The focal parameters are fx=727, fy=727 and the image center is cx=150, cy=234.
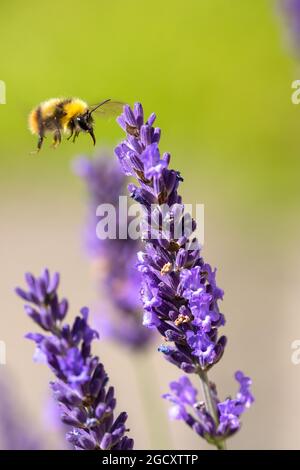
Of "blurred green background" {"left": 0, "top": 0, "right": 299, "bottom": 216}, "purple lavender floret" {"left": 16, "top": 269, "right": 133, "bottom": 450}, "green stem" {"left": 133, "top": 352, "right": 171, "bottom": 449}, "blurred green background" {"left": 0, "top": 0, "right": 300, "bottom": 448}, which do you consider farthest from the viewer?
"blurred green background" {"left": 0, "top": 0, "right": 299, "bottom": 216}

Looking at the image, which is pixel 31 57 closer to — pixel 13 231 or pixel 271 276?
pixel 13 231

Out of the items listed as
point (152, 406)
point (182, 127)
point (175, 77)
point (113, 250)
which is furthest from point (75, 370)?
point (175, 77)

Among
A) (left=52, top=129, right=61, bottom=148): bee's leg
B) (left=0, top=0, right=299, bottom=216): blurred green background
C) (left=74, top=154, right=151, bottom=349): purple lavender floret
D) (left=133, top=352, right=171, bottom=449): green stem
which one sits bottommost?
(left=133, top=352, right=171, bottom=449): green stem

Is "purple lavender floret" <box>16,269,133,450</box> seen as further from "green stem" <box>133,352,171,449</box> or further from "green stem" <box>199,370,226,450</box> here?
"green stem" <box>133,352,171,449</box>

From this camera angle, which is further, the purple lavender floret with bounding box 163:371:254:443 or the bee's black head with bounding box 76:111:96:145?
the bee's black head with bounding box 76:111:96:145

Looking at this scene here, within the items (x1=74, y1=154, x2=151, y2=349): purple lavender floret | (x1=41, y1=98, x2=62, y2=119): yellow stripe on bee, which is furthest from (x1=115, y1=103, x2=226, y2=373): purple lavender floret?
(x1=41, y1=98, x2=62, y2=119): yellow stripe on bee

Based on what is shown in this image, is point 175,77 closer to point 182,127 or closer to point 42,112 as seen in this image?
point 182,127

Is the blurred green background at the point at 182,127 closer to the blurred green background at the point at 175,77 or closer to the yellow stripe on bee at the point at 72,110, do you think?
the blurred green background at the point at 175,77
